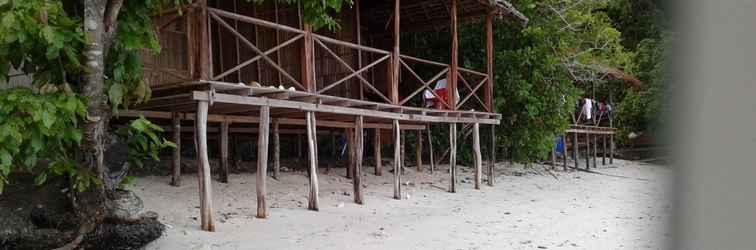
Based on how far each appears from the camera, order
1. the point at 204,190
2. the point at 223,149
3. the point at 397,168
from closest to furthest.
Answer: the point at 204,190 → the point at 223,149 → the point at 397,168

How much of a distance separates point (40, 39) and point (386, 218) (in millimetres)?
4921

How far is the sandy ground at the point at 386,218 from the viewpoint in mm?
6016

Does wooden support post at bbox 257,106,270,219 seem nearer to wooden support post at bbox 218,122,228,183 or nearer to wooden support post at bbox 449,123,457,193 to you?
wooden support post at bbox 218,122,228,183

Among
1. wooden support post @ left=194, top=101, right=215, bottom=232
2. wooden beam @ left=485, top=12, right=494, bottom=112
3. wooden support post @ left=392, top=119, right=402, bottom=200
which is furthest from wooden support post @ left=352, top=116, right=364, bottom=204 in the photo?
wooden beam @ left=485, top=12, right=494, bottom=112

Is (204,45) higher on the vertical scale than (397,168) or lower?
higher

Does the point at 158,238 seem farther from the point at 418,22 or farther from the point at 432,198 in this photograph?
the point at 418,22

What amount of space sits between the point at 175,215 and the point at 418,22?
7328 millimetres

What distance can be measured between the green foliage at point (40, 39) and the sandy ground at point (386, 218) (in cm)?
190

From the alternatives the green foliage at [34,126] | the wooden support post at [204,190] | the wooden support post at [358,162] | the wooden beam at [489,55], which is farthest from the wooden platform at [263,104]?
the green foliage at [34,126]

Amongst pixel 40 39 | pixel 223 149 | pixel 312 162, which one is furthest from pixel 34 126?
pixel 223 149

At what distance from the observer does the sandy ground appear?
602 cm

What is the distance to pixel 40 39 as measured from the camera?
3.70m

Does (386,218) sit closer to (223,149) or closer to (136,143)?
(223,149)

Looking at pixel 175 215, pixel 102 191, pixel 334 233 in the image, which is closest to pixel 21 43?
pixel 102 191
